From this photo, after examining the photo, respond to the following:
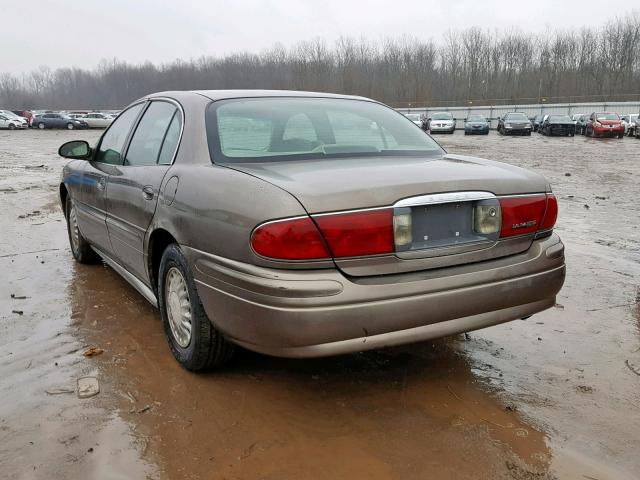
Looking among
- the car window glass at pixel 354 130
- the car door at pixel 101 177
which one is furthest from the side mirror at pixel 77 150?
the car window glass at pixel 354 130

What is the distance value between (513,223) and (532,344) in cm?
115

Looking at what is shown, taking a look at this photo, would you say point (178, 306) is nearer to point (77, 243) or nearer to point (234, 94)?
point (234, 94)

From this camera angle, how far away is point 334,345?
7.76 ft

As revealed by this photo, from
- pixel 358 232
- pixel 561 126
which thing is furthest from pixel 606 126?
pixel 358 232

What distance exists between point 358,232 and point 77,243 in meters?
3.89

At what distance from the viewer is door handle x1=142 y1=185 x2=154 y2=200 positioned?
10.6 ft

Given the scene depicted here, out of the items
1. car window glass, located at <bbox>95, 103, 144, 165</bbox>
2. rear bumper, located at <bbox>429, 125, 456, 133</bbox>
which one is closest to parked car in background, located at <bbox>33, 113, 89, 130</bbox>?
rear bumper, located at <bbox>429, 125, 456, 133</bbox>

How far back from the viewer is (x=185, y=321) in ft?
10.1

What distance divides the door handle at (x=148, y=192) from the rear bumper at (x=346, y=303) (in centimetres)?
69

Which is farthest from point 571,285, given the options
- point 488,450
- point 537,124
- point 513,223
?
point 537,124

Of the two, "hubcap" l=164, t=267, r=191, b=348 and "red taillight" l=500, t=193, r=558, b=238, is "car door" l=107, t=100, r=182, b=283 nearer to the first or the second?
"hubcap" l=164, t=267, r=191, b=348

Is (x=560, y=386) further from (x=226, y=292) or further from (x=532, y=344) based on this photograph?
(x=226, y=292)

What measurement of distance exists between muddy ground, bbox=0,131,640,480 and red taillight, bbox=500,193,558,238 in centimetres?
85

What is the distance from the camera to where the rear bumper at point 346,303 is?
2320mm
